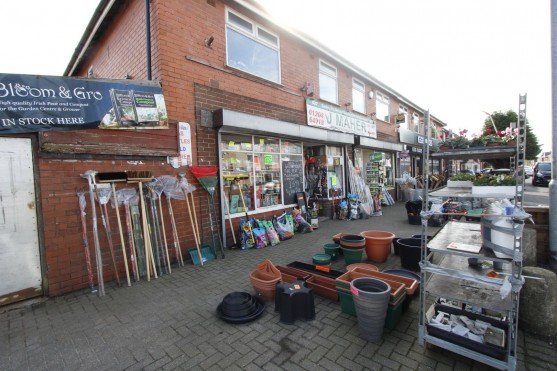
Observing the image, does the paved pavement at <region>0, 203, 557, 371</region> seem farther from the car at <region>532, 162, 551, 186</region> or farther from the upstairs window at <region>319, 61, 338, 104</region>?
the car at <region>532, 162, 551, 186</region>

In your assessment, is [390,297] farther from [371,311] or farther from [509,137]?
[509,137]

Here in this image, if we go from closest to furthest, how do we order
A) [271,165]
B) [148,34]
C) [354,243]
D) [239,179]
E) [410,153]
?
1. [354,243]
2. [148,34]
3. [239,179]
4. [271,165]
5. [410,153]

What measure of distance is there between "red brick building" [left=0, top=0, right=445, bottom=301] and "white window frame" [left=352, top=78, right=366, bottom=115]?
3.20 ft

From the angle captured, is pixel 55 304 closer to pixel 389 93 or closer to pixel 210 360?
pixel 210 360

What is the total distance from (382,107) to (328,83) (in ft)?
16.6

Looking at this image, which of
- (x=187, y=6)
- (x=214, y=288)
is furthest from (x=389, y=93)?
(x=214, y=288)

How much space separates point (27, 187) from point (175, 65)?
321 centimetres

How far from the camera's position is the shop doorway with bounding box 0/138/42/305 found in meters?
3.67

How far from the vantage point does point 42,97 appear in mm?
3777

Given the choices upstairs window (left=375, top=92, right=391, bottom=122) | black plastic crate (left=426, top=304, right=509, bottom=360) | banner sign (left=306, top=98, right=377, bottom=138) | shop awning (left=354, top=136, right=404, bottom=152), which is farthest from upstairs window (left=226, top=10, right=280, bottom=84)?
upstairs window (left=375, top=92, right=391, bottom=122)

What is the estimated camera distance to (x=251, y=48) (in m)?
6.95

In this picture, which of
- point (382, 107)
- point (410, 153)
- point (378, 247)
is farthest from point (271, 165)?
point (410, 153)

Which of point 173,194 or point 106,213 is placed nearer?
point 106,213

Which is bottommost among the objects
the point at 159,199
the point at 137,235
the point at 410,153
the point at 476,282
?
the point at 476,282
